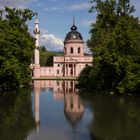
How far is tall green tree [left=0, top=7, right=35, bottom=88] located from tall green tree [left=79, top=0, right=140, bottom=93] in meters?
9.23

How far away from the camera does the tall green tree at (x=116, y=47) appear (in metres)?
45.8

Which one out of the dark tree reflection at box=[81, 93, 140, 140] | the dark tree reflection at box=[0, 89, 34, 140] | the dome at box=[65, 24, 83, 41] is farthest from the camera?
the dome at box=[65, 24, 83, 41]

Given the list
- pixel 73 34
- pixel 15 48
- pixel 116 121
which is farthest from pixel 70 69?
pixel 116 121

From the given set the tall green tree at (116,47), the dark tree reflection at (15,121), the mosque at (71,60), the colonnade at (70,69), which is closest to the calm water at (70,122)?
the dark tree reflection at (15,121)

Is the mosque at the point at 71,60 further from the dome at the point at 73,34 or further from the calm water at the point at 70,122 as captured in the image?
the calm water at the point at 70,122

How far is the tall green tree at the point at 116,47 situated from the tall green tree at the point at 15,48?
9.23 meters

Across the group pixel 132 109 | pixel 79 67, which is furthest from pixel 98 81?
pixel 79 67

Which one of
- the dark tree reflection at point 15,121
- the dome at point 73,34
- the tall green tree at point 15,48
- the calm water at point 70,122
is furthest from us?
the dome at point 73,34

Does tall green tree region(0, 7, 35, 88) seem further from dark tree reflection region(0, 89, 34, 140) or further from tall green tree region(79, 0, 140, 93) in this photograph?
→ dark tree reflection region(0, 89, 34, 140)

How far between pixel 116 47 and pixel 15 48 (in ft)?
42.6

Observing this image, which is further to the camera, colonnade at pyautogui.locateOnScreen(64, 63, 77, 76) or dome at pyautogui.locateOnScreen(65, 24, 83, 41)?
colonnade at pyautogui.locateOnScreen(64, 63, 77, 76)

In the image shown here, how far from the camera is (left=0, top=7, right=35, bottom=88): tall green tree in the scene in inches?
1964

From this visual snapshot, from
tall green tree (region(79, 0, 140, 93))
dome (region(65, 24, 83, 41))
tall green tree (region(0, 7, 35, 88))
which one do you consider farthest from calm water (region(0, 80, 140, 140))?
dome (region(65, 24, 83, 41))

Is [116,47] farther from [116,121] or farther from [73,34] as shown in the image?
[73,34]
